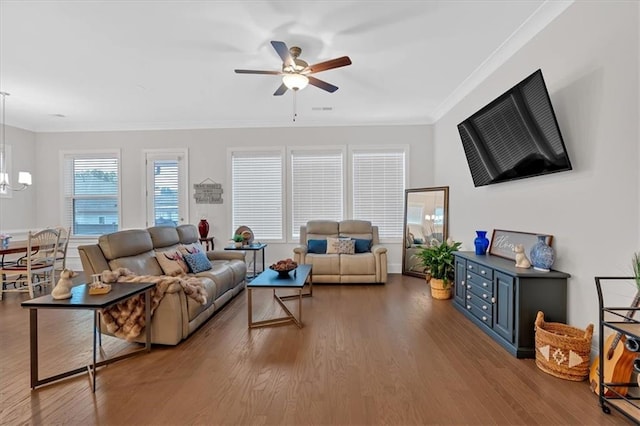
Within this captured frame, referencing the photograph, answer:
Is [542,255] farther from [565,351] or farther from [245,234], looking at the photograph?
[245,234]

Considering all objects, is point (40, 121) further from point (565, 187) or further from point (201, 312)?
point (565, 187)

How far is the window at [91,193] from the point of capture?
6.03 meters

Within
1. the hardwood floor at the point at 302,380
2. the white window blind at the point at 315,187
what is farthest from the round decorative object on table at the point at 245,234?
the hardwood floor at the point at 302,380

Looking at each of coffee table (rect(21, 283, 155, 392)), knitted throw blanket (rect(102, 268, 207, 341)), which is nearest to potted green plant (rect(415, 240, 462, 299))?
knitted throw blanket (rect(102, 268, 207, 341))

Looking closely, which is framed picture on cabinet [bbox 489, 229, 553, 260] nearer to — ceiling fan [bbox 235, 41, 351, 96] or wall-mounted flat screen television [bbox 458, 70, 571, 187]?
wall-mounted flat screen television [bbox 458, 70, 571, 187]

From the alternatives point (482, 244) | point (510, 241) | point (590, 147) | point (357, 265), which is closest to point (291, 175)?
point (357, 265)

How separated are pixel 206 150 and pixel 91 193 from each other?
8.34 feet

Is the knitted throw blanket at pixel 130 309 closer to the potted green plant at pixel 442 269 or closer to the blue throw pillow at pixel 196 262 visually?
the blue throw pillow at pixel 196 262

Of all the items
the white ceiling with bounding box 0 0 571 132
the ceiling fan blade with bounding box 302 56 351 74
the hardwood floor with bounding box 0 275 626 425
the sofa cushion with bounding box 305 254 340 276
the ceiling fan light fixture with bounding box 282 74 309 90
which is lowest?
the hardwood floor with bounding box 0 275 626 425

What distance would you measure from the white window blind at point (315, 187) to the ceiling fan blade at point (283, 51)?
2.99 metres

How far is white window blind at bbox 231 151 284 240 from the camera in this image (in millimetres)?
5918

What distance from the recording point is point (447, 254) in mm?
4137

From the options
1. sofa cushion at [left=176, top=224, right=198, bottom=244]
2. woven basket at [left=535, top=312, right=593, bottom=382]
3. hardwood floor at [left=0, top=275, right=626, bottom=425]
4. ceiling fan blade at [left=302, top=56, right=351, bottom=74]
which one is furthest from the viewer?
sofa cushion at [left=176, top=224, right=198, bottom=244]

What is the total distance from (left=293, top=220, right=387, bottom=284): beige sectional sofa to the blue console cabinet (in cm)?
200
